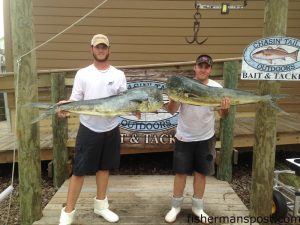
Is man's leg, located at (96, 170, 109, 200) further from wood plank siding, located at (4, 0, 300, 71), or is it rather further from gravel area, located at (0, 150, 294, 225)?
wood plank siding, located at (4, 0, 300, 71)

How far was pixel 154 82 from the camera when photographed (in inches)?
212

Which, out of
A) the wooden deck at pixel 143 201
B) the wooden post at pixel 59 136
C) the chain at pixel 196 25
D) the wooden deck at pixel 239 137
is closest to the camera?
the wooden deck at pixel 143 201

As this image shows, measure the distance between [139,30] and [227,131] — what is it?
3.31 metres

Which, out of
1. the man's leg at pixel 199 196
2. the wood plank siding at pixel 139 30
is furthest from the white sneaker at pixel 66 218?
the wood plank siding at pixel 139 30

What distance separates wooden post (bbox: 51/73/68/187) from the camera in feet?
17.1

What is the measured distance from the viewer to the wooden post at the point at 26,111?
3691 mm

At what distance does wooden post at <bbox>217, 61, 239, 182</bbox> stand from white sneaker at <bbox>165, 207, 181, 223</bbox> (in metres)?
1.63

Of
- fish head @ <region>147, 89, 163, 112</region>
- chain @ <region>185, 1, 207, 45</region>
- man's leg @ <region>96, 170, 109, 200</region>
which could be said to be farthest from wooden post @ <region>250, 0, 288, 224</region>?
chain @ <region>185, 1, 207, 45</region>

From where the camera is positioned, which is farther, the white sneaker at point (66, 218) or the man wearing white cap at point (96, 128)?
the white sneaker at point (66, 218)

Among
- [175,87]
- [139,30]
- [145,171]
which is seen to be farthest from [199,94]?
[139,30]

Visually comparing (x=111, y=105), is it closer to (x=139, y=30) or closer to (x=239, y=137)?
(x=239, y=137)

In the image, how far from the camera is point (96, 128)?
145 inches

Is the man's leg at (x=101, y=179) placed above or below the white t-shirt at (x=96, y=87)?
below

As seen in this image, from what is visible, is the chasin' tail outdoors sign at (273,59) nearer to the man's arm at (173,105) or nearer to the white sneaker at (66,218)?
the man's arm at (173,105)
